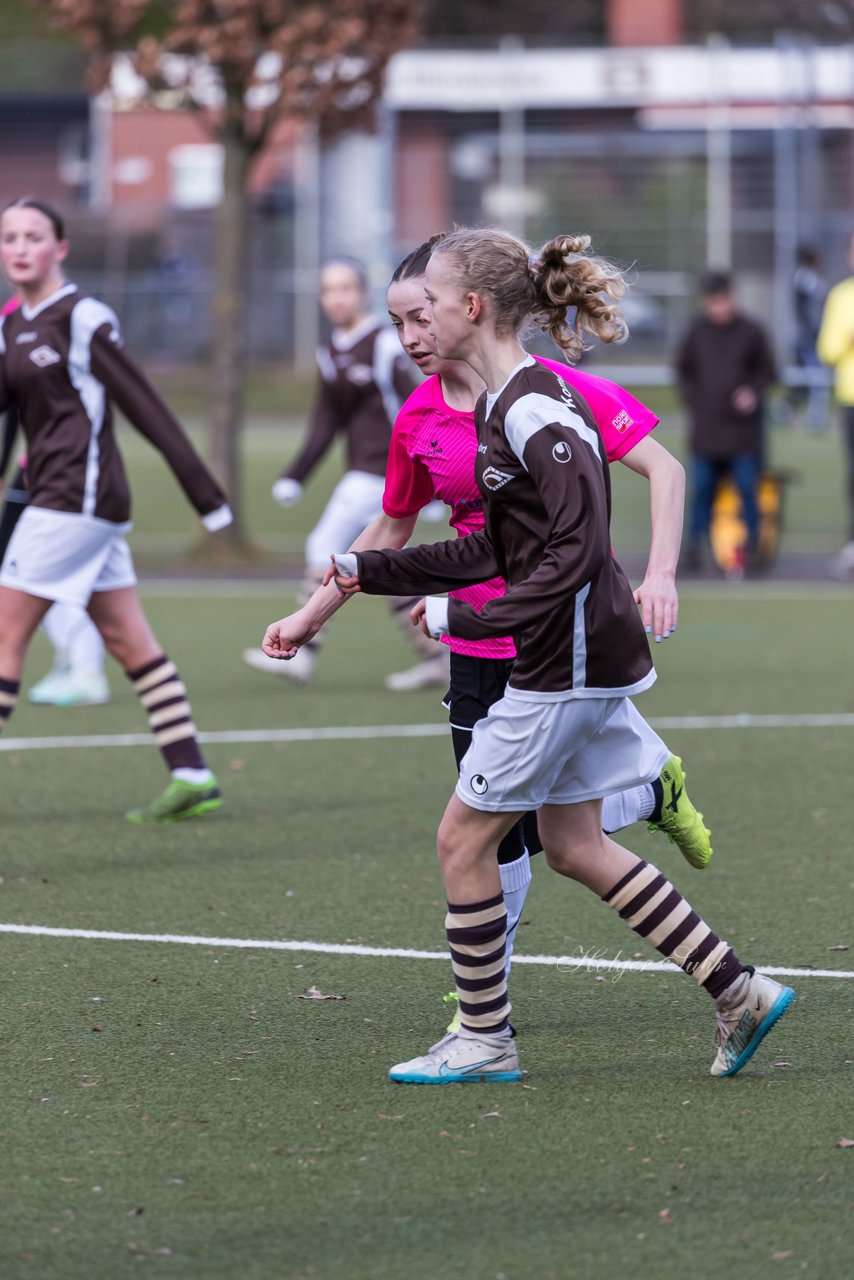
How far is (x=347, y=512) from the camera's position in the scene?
A: 36.5 ft

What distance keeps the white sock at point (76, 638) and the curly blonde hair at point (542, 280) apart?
665cm

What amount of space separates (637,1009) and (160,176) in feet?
157

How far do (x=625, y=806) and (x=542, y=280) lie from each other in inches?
47.9

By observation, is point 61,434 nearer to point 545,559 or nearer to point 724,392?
point 545,559

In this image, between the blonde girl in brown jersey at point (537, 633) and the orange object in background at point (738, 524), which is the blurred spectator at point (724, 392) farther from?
the blonde girl in brown jersey at point (537, 633)

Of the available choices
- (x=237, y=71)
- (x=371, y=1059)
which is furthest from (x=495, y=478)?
(x=237, y=71)

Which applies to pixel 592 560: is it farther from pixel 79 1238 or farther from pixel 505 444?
pixel 79 1238

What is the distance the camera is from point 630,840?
25.5ft

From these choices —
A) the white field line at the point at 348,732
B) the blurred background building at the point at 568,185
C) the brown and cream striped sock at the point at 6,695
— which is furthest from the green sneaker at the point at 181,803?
the blurred background building at the point at 568,185

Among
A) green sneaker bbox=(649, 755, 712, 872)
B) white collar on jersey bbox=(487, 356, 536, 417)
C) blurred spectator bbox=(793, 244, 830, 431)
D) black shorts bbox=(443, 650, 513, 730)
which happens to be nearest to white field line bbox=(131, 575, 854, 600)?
green sneaker bbox=(649, 755, 712, 872)

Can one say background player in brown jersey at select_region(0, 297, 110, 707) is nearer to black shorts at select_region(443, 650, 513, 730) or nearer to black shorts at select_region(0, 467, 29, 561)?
black shorts at select_region(0, 467, 29, 561)

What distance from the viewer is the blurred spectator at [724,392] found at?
1659cm

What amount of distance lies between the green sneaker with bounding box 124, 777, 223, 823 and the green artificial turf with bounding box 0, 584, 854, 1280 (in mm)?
94

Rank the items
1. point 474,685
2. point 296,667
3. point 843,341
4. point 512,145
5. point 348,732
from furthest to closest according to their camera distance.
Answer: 1. point 512,145
2. point 843,341
3. point 296,667
4. point 348,732
5. point 474,685
